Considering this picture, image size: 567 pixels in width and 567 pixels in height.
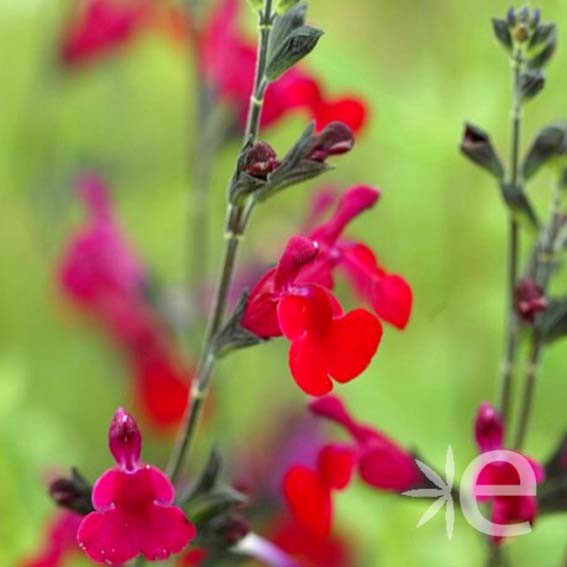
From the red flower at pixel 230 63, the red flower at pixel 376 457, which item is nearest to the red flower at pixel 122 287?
the red flower at pixel 230 63

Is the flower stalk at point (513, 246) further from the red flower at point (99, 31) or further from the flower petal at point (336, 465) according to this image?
the red flower at point (99, 31)

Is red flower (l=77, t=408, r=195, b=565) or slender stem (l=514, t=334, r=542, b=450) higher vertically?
slender stem (l=514, t=334, r=542, b=450)

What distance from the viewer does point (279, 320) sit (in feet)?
1.80

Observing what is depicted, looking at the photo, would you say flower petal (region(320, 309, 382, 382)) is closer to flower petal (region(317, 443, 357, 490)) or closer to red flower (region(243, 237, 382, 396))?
red flower (region(243, 237, 382, 396))

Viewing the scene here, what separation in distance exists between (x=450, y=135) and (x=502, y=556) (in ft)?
1.73

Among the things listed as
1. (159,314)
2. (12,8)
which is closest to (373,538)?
(159,314)

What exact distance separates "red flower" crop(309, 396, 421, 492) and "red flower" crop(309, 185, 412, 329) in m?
0.07

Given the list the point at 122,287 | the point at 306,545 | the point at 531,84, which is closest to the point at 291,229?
the point at 122,287

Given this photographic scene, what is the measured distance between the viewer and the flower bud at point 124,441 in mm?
579

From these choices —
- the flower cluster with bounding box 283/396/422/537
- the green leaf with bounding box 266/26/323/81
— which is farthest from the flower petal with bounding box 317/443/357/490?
the green leaf with bounding box 266/26/323/81

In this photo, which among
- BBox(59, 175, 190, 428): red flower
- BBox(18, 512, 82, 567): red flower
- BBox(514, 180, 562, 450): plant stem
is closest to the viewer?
BBox(514, 180, 562, 450): plant stem

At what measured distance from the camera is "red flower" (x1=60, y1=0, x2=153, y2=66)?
1312 mm

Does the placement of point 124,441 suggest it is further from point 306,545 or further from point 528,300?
point 306,545

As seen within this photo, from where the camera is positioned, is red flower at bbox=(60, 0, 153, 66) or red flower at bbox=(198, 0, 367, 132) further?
red flower at bbox=(60, 0, 153, 66)
